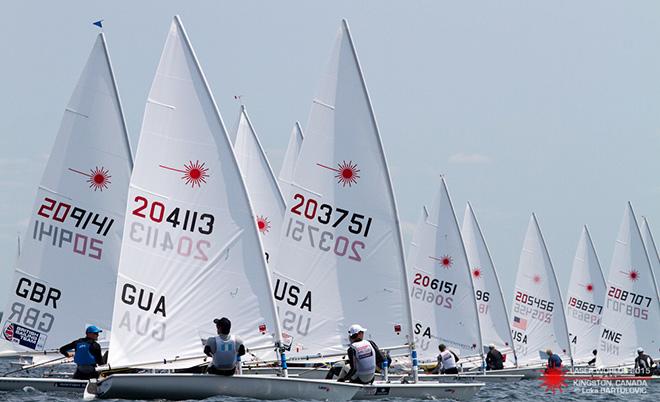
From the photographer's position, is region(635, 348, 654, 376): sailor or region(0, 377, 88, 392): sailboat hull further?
region(635, 348, 654, 376): sailor

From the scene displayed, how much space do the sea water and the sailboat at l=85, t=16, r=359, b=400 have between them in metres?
1.76

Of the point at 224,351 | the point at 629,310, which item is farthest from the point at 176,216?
the point at 629,310

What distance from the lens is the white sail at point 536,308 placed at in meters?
47.9

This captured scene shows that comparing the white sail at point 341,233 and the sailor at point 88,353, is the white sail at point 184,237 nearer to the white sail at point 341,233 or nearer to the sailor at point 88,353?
the sailor at point 88,353

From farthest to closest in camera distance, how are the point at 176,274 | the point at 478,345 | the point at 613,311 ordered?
the point at 613,311, the point at 478,345, the point at 176,274

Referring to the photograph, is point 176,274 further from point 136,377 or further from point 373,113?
point 373,113

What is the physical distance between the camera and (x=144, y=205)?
829 inches

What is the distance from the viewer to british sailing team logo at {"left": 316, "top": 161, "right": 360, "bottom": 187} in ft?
79.7

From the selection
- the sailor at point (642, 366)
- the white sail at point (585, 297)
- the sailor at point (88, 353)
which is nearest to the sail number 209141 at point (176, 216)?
the sailor at point (88, 353)

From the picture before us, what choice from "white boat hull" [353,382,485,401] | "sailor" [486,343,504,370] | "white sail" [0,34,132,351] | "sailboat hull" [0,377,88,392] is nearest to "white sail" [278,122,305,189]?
"white sail" [0,34,132,351]

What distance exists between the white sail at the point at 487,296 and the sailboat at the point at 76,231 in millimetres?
19858

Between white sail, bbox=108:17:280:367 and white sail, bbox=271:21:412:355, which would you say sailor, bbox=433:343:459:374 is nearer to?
white sail, bbox=271:21:412:355

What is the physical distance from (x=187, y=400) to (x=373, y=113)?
7.61 m

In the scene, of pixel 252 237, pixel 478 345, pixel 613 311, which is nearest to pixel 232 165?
pixel 252 237
